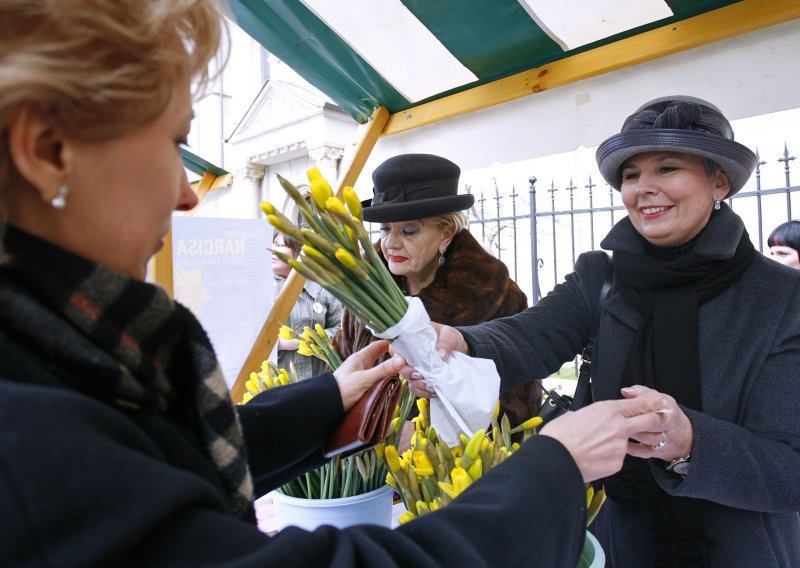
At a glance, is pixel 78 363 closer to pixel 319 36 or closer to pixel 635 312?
pixel 635 312

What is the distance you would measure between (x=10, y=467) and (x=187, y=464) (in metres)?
0.19

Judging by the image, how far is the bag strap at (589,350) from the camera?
4.95 ft

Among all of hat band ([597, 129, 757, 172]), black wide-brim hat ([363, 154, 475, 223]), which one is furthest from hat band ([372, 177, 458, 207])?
hat band ([597, 129, 757, 172])

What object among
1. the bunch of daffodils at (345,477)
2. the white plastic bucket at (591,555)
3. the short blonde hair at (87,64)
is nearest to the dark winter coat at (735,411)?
the white plastic bucket at (591,555)

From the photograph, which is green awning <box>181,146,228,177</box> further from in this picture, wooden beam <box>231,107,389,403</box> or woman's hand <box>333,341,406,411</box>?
woman's hand <box>333,341,406,411</box>

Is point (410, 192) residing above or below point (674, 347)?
above

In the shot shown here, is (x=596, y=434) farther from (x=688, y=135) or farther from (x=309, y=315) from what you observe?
(x=309, y=315)

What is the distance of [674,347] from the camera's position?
4.14ft

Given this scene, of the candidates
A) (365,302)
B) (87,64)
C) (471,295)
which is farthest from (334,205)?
(471,295)

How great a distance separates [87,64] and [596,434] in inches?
30.8

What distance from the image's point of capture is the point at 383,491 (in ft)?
3.70

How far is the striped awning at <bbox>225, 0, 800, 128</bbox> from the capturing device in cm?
169

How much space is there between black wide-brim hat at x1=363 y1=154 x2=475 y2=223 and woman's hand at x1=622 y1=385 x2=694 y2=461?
3.55ft

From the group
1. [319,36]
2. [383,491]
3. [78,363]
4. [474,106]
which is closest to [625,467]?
[383,491]
